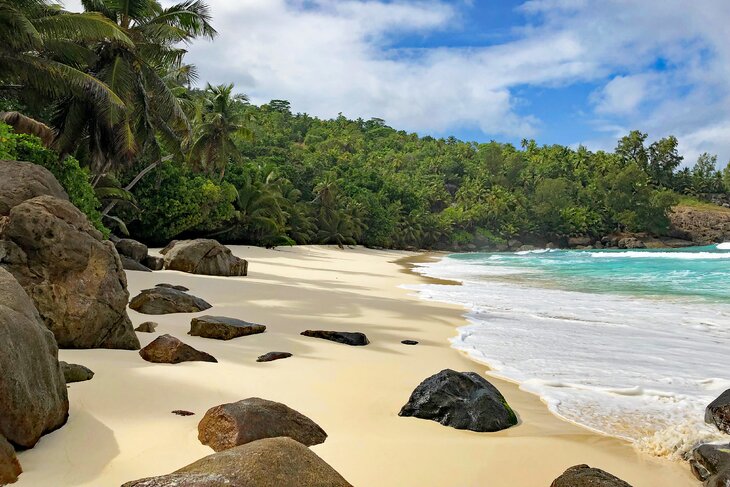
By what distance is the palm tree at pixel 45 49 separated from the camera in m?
13.0

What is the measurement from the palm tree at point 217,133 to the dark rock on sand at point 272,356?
83.7ft

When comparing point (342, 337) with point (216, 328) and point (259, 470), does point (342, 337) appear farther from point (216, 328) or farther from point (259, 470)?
point (259, 470)

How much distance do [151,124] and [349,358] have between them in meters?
16.2

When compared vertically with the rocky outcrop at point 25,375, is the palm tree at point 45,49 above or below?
above

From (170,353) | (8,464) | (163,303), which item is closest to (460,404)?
(170,353)

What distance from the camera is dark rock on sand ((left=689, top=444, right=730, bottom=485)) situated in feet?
10.9

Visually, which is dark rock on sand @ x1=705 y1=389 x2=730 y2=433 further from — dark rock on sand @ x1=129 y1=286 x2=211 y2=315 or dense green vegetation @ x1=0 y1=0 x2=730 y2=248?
dense green vegetation @ x1=0 y1=0 x2=730 y2=248

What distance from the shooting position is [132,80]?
17359 millimetres

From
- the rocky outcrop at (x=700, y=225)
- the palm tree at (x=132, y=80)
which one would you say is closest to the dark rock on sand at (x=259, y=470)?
the palm tree at (x=132, y=80)

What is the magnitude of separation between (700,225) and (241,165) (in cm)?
8478

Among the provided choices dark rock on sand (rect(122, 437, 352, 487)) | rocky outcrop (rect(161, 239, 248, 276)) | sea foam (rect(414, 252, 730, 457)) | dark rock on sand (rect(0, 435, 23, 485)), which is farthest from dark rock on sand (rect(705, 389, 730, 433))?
rocky outcrop (rect(161, 239, 248, 276))

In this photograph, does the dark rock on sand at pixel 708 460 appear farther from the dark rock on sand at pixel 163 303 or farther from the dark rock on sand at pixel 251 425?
the dark rock on sand at pixel 163 303

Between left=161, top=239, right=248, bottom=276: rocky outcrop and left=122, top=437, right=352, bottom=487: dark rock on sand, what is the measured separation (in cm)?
1327

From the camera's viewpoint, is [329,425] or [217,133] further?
[217,133]
